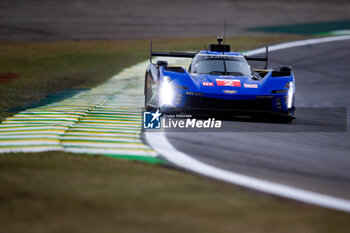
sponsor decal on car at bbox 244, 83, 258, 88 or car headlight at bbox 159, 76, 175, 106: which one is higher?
sponsor decal on car at bbox 244, 83, 258, 88

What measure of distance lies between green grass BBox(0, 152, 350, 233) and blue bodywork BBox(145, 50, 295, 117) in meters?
3.53

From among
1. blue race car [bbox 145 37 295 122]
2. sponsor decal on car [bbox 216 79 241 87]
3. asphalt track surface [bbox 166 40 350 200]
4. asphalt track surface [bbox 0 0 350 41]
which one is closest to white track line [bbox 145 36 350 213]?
asphalt track surface [bbox 166 40 350 200]

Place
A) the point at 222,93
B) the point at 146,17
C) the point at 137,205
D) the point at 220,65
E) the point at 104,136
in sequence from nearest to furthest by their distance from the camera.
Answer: the point at 137,205 → the point at 104,136 → the point at 222,93 → the point at 220,65 → the point at 146,17

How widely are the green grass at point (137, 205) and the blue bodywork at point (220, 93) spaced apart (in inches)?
139

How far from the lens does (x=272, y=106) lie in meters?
9.27

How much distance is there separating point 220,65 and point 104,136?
3583 mm

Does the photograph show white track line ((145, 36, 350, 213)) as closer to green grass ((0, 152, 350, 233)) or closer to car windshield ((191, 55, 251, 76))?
green grass ((0, 152, 350, 233))

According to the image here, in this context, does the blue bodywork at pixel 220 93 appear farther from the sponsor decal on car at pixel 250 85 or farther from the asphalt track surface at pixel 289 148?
the asphalt track surface at pixel 289 148

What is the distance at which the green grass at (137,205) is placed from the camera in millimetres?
3957

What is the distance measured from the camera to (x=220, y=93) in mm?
9000

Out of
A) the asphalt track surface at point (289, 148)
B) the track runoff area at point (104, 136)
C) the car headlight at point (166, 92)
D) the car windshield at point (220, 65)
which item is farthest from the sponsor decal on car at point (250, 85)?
the track runoff area at point (104, 136)

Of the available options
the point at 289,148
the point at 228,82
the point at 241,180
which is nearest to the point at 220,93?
the point at 228,82

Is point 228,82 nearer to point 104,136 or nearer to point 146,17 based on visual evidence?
point 104,136

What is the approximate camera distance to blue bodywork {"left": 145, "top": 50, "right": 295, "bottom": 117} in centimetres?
901
